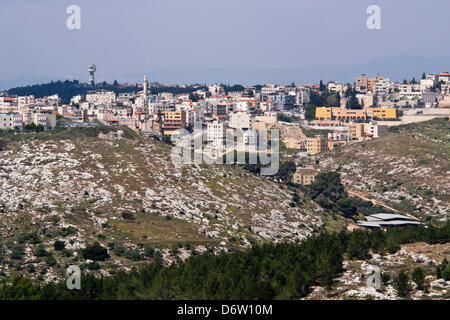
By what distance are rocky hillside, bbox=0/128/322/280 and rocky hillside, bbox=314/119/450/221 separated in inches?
467

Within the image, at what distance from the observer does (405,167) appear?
89375 mm

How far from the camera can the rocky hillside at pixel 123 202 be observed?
5147cm

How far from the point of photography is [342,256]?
4125cm

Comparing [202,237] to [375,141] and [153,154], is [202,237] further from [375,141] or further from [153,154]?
[375,141]

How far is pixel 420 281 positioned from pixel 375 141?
6955cm

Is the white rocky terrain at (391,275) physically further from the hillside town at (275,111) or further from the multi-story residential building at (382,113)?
the multi-story residential building at (382,113)

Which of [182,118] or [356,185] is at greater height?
[182,118]

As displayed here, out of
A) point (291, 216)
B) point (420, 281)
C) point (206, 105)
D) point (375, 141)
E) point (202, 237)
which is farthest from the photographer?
point (206, 105)

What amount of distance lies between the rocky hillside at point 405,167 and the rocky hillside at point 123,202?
11858 millimetres

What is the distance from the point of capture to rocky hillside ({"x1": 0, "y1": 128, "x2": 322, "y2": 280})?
51.5 m

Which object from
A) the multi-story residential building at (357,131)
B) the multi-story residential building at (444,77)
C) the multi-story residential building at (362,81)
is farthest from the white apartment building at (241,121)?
the multi-story residential building at (362,81)

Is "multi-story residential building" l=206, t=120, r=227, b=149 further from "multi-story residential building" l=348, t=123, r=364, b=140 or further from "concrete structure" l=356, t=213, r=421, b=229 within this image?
"concrete structure" l=356, t=213, r=421, b=229

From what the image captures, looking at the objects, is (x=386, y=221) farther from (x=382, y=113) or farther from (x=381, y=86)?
(x=381, y=86)

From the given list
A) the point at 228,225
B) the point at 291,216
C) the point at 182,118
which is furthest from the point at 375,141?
the point at 228,225
